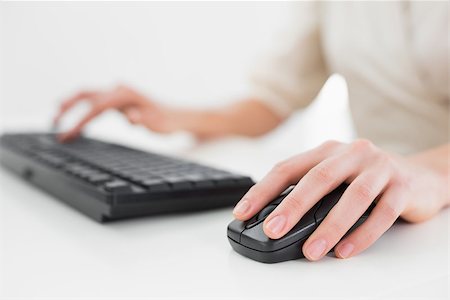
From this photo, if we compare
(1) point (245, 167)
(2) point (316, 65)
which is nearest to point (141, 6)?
(2) point (316, 65)

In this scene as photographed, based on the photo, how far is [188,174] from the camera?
0.60 m

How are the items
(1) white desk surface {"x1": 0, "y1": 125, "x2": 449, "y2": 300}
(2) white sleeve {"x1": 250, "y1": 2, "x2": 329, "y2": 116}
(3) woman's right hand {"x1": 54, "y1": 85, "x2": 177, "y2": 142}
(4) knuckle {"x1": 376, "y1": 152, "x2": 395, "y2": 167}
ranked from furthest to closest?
(2) white sleeve {"x1": 250, "y1": 2, "x2": 329, "y2": 116} → (3) woman's right hand {"x1": 54, "y1": 85, "x2": 177, "y2": 142} → (4) knuckle {"x1": 376, "y1": 152, "x2": 395, "y2": 167} → (1) white desk surface {"x1": 0, "y1": 125, "x2": 449, "y2": 300}

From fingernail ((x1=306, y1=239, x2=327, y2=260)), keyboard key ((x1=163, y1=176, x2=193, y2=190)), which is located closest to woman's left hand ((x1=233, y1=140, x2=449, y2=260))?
fingernail ((x1=306, y1=239, x2=327, y2=260))

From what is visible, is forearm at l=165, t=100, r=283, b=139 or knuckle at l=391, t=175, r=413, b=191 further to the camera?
forearm at l=165, t=100, r=283, b=139

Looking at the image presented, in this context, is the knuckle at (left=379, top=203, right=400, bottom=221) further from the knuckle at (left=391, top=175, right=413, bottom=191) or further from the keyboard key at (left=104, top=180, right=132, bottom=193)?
the keyboard key at (left=104, top=180, right=132, bottom=193)

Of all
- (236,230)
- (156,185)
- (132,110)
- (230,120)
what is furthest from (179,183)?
(230,120)

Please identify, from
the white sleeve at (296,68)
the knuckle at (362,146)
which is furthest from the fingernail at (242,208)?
the white sleeve at (296,68)

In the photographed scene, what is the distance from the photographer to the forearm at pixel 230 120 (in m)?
1.04

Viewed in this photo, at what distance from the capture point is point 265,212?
458mm

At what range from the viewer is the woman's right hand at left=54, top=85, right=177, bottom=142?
0.96 metres

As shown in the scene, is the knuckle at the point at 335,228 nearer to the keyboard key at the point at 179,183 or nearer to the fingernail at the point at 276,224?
the fingernail at the point at 276,224

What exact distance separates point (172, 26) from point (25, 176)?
0.98 metres

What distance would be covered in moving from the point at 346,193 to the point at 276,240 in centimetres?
7

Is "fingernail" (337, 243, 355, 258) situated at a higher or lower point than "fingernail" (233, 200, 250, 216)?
lower
